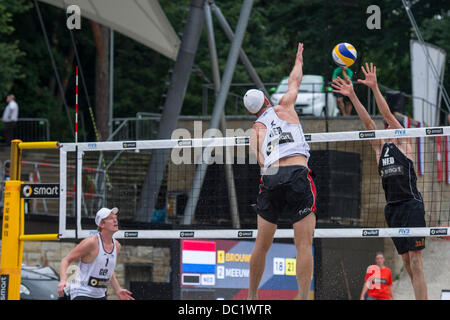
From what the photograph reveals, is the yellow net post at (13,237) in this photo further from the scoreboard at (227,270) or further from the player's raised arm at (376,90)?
the scoreboard at (227,270)

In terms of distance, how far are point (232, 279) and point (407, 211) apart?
7406mm

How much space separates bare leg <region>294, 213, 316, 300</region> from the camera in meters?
7.68

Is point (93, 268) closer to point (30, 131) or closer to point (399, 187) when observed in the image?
point (399, 187)

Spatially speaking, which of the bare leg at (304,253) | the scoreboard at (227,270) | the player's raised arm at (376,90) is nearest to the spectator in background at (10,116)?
the scoreboard at (227,270)

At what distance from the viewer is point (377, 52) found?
28.7m

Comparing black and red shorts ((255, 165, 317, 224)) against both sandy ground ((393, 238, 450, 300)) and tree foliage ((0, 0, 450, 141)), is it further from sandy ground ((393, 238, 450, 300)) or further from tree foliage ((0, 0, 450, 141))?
tree foliage ((0, 0, 450, 141))

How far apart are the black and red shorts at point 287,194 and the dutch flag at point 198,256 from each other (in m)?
7.90

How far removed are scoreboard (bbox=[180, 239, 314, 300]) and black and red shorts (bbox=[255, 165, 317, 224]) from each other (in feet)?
25.9

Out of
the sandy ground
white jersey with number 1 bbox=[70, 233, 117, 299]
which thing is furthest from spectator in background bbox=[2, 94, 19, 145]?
white jersey with number 1 bbox=[70, 233, 117, 299]

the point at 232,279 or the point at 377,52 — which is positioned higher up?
the point at 377,52

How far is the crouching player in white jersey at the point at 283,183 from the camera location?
25.4ft

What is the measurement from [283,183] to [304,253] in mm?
665
